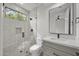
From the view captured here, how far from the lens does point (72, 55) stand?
110cm

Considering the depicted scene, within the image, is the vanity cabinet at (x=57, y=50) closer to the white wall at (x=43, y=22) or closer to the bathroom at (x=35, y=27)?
the bathroom at (x=35, y=27)

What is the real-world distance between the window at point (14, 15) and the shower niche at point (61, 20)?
1.90 feet

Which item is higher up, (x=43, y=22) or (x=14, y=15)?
(x=14, y=15)

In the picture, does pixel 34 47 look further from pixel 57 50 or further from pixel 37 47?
pixel 57 50

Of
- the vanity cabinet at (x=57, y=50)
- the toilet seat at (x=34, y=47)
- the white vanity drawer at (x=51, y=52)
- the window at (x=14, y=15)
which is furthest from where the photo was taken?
the toilet seat at (x=34, y=47)

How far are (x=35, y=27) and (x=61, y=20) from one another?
21.7 inches

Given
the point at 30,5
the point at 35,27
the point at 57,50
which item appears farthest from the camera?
the point at 35,27

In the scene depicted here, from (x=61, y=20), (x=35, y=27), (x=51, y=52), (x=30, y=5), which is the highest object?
(x=30, y=5)

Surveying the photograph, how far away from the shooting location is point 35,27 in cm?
168

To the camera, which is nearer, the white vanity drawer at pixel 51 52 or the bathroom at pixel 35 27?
the white vanity drawer at pixel 51 52

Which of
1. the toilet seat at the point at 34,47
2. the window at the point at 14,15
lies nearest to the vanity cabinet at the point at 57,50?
the toilet seat at the point at 34,47

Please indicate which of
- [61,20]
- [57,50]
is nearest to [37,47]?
[57,50]

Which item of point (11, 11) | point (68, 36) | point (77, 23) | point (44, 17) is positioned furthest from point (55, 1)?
point (11, 11)

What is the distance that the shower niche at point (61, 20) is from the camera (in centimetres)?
164
